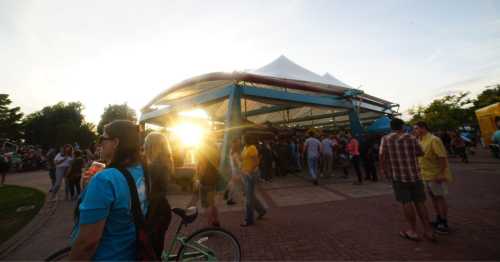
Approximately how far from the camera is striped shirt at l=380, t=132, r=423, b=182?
3.41 metres

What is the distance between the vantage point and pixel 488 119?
14656 mm

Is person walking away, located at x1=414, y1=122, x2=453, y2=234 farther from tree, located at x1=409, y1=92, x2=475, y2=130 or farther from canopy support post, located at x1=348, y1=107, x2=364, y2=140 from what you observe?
tree, located at x1=409, y1=92, x2=475, y2=130

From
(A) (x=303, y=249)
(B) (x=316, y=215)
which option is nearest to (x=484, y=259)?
(A) (x=303, y=249)

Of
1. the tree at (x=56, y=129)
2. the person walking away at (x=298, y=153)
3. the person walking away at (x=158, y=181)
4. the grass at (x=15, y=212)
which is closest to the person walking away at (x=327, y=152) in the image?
the person walking away at (x=298, y=153)

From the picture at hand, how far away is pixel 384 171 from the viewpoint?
12.5 ft

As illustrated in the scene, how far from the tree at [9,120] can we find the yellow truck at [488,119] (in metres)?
64.5

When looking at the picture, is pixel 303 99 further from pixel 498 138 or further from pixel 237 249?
A: pixel 237 249

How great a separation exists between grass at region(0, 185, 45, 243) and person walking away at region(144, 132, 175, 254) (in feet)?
16.6

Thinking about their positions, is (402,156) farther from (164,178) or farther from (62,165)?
(62,165)

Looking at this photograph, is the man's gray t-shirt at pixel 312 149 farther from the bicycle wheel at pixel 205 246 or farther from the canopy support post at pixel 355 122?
the bicycle wheel at pixel 205 246

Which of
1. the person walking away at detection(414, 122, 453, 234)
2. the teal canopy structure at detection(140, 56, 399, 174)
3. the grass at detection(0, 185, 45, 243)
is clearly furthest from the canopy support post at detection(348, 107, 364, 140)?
the grass at detection(0, 185, 45, 243)

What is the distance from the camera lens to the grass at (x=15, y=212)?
16.4 feet

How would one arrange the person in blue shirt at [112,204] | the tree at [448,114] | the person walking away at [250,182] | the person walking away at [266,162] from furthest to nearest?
the tree at [448,114]
the person walking away at [266,162]
the person walking away at [250,182]
the person in blue shirt at [112,204]

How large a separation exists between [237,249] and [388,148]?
3052 mm
